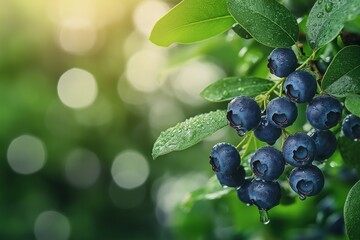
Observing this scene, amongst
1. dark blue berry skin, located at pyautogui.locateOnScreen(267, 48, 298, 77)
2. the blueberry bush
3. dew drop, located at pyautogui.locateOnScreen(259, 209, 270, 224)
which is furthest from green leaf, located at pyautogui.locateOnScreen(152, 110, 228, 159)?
dew drop, located at pyautogui.locateOnScreen(259, 209, 270, 224)

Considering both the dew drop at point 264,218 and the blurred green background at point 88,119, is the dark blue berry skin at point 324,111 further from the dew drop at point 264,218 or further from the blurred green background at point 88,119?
the blurred green background at point 88,119

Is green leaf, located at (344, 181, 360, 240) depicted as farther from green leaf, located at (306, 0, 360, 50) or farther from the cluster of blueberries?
green leaf, located at (306, 0, 360, 50)

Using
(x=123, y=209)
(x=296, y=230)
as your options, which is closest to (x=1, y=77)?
(x=123, y=209)

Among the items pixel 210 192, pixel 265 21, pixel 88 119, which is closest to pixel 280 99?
pixel 265 21

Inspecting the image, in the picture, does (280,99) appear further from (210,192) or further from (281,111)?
(210,192)

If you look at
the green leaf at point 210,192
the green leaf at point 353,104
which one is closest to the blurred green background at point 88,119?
the green leaf at point 210,192

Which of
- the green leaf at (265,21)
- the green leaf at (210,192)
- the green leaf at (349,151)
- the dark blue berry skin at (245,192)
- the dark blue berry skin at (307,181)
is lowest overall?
the green leaf at (210,192)

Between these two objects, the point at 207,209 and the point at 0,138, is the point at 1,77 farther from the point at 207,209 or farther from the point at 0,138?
the point at 207,209
